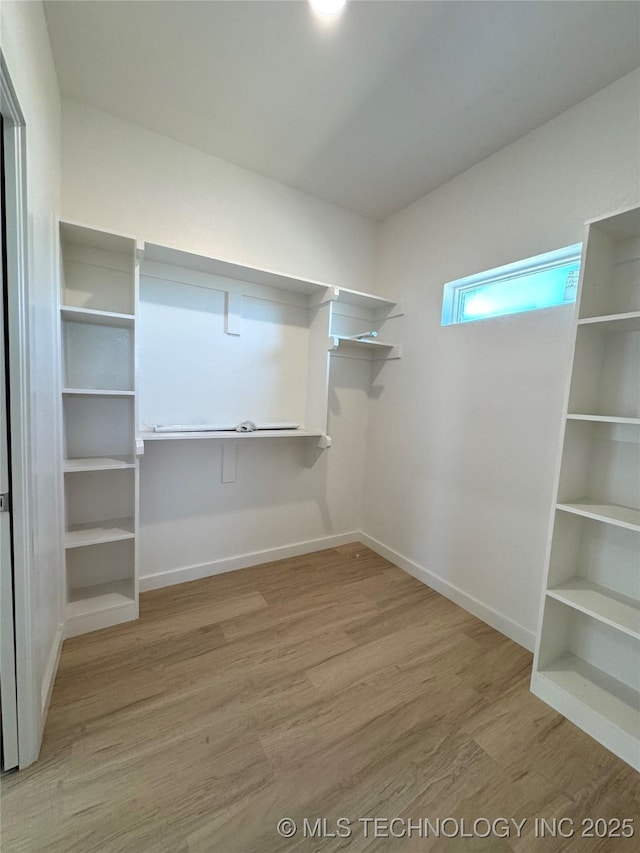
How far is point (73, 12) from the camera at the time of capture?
4.33ft

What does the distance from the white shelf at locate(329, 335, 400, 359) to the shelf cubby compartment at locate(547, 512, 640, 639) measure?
161 cm

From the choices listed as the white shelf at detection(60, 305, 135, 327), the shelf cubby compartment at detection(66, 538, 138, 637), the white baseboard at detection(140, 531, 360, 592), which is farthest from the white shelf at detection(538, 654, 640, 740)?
the white shelf at detection(60, 305, 135, 327)

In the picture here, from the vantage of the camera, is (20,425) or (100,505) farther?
(100,505)

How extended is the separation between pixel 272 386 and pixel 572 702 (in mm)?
2334

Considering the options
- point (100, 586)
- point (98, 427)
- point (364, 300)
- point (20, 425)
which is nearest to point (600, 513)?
point (364, 300)

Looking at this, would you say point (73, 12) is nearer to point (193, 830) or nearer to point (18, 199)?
point (18, 199)

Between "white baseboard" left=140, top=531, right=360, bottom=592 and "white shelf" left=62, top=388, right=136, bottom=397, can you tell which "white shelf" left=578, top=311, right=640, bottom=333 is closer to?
"white shelf" left=62, top=388, right=136, bottom=397

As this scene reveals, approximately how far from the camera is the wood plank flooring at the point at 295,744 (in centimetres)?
103

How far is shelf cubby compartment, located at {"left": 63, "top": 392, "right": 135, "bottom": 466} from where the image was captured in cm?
184

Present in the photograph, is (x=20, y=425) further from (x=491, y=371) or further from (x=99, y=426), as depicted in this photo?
(x=491, y=371)

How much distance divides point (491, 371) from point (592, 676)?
1577mm

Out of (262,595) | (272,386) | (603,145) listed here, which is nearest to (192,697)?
(262,595)

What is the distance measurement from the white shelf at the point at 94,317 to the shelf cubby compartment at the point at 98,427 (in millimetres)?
403

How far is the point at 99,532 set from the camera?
Result: 1.84m
